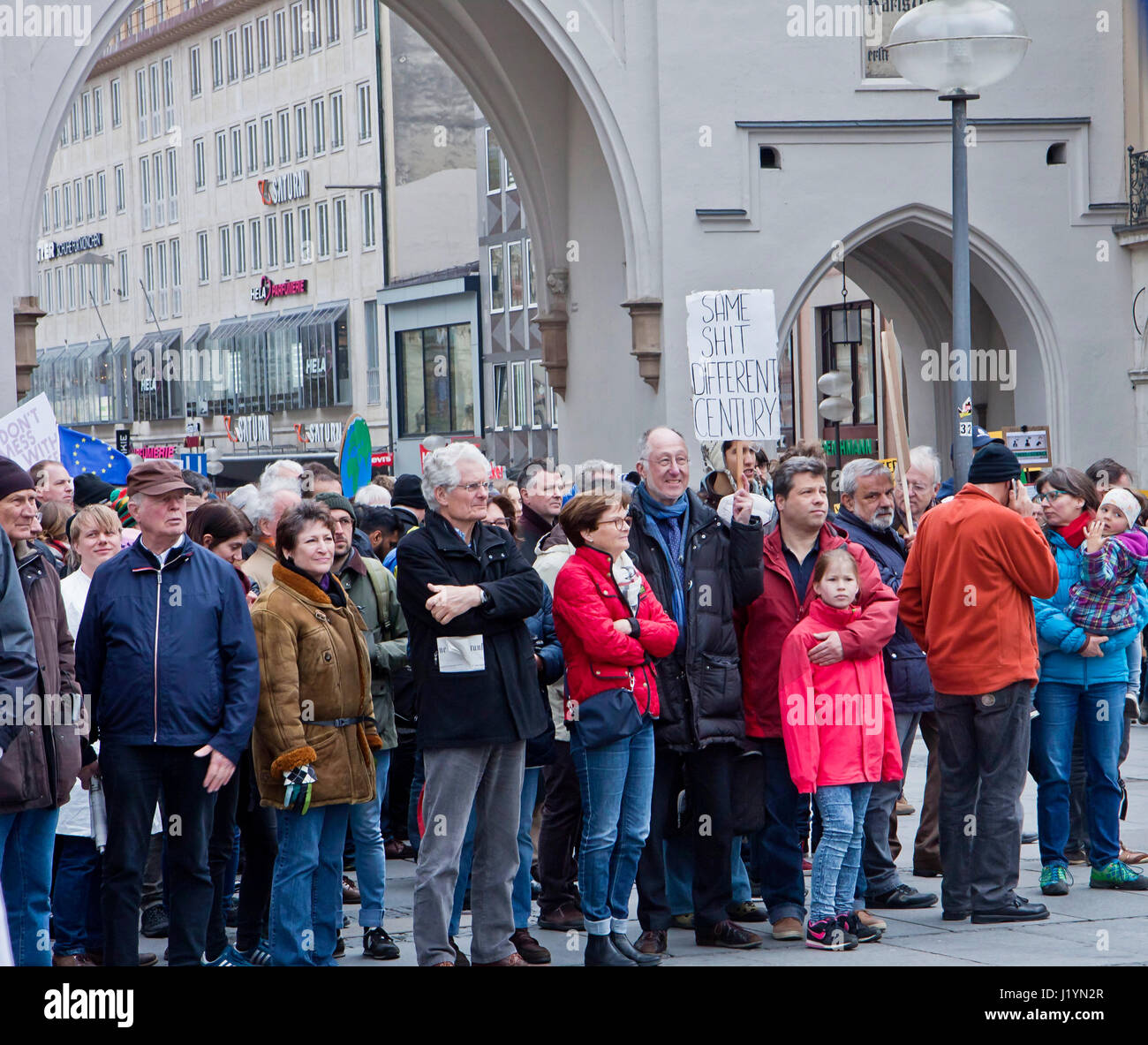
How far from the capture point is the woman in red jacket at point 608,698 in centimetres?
721

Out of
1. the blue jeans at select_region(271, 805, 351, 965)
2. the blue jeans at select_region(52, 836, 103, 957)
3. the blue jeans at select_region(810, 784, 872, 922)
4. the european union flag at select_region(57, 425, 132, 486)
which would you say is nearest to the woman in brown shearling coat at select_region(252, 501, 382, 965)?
the blue jeans at select_region(271, 805, 351, 965)

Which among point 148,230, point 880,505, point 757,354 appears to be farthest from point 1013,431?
point 148,230

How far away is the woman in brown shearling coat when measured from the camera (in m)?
7.11

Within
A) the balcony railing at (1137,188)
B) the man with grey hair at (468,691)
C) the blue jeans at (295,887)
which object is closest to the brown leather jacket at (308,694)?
the blue jeans at (295,887)

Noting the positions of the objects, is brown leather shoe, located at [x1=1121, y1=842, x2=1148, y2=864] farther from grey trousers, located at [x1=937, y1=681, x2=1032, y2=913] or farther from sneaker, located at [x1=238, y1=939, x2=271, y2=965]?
sneaker, located at [x1=238, y1=939, x2=271, y2=965]

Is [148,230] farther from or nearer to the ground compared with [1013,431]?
farther from the ground

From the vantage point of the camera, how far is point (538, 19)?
18.3 meters

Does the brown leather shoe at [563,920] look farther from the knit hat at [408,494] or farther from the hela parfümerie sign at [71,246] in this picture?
the hela parfümerie sign at [71,246]

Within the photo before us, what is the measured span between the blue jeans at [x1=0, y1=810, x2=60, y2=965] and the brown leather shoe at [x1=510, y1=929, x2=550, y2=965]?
1.87m

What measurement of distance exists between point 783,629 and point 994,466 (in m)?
1.20

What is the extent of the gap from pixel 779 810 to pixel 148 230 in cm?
6853

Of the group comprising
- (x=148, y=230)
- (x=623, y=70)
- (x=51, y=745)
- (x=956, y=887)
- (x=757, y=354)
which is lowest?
(x=956, y=887)

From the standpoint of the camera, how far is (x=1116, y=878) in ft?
28.3
